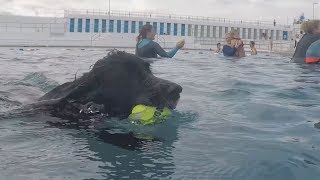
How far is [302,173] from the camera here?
2.70 m

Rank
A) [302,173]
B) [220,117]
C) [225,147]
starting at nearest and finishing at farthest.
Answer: [302,173]
[225,147]
[220,117]

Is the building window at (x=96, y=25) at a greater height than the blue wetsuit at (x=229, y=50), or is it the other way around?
the building window at (x=96, y=25)

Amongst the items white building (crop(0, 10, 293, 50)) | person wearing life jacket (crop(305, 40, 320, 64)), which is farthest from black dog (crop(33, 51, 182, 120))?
white building (crop(0, 10, 293, 50))

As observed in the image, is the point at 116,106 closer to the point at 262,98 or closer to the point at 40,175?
the point at 40,175

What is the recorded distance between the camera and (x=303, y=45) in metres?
11.5

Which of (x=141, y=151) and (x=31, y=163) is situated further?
(x=141, y=151)

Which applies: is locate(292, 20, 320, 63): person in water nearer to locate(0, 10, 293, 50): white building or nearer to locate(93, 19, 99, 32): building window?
locate(0, 10, 293, 50): white building

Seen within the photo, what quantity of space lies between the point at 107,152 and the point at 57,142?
1.57ft

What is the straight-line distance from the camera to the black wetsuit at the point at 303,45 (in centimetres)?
1110

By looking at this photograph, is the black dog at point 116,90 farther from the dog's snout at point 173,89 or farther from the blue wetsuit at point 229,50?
the blue wetsuit at point 229,50

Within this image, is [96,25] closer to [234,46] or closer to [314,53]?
[234,46]

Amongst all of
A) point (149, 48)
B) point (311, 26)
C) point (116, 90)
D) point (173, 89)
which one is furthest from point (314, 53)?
point (116, 90)

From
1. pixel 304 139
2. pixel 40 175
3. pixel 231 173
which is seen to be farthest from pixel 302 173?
pixel 40 175

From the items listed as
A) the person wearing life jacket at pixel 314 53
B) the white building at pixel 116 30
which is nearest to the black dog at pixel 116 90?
the person wearing life jacket at pixel 314 53
